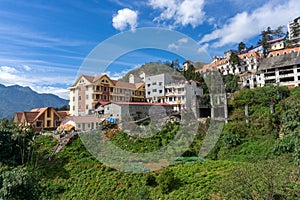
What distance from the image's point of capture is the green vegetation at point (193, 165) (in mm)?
7820

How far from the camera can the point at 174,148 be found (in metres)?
16.9

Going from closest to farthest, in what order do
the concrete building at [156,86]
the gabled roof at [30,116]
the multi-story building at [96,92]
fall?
the multi-story building at [96,92] < the gabled roof at [30,116] < the concrete building at [156,86]

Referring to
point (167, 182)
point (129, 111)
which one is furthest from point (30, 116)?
point (167, 182)

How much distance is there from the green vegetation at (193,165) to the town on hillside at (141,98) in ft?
7.94

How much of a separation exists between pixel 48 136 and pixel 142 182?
10.5 meters

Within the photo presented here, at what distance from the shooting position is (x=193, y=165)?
1288cm

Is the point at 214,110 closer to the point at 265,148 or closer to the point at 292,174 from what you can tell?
the point at 265,148

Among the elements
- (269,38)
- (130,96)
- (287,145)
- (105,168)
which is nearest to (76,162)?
(105,168)


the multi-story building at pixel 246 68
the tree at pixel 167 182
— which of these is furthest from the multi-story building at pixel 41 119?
the multi-story building at pixel 246 68

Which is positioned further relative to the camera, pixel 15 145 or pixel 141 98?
pixel 141 98

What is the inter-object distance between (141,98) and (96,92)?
191 inches

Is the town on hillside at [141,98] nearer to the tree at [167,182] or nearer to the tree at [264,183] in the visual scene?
the tree at [167,182]

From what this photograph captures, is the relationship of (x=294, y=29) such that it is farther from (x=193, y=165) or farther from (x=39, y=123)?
(x=39, y=123)

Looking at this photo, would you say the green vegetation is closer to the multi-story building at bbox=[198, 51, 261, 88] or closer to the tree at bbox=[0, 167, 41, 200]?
the tree at bbox=[0, 167, 41, 200]
